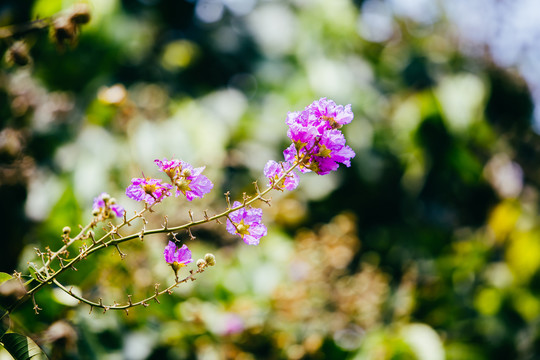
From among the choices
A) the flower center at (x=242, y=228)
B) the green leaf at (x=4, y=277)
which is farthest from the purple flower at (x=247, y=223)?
the green leaf at (x=4, y=277)

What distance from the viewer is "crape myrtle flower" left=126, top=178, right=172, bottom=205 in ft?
1.55

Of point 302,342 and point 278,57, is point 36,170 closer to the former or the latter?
point 302,342

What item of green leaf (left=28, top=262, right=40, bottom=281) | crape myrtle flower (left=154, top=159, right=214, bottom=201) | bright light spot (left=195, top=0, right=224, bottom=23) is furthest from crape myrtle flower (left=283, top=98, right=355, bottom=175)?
bright light spot (left=195, top=0, right=224, bottom=23)

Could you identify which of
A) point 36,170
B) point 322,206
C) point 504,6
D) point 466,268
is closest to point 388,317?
point 466,268

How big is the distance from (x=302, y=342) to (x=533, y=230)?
1.24 meters

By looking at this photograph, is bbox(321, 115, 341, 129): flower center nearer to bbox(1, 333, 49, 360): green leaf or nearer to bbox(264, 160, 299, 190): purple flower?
bbox(264, 160, 299, 190): purple flower

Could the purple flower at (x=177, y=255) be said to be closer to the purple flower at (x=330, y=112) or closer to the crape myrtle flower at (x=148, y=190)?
the crape myrtle flower at (x=148, y=190)

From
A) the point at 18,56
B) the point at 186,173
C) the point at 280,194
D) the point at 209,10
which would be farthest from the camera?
the point at 209,10

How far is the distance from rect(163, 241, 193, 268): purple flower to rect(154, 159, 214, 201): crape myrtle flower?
6cm

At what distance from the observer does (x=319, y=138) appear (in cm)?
47

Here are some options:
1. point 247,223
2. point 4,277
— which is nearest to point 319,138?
point 247,223

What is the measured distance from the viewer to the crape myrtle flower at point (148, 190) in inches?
18.5

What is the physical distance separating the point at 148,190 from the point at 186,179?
4 centimetres

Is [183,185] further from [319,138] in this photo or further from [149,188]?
[319,138]
